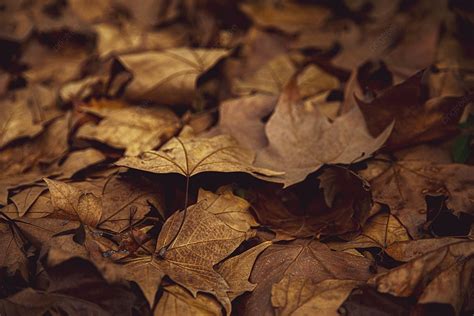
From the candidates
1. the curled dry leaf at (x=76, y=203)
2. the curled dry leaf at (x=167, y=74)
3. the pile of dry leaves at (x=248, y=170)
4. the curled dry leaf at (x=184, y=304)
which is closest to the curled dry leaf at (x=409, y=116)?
the pile of dry leaves at (x=248, y=170)

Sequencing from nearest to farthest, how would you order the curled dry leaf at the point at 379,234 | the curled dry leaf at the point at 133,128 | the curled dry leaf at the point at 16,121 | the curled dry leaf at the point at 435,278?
the curled dry leaf at the point at 435,278
the curled dry leaf at the point at 379,234
the curled dry leaf at the point at 133,128
the curled dry leaf at the point at 16,121

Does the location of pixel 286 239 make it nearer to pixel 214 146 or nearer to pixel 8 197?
pixel 214 146

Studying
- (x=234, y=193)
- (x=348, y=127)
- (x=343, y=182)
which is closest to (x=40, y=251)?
(x=234, y=193)

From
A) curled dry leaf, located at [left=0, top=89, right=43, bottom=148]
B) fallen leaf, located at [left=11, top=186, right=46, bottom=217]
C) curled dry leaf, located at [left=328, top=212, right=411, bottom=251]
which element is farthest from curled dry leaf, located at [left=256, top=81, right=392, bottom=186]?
curled dry leaf, located at [left=0, top=89, right=43, bottom=148]

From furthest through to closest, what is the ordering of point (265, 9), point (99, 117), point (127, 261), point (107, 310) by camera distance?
point (265, 9)
point (99, 117)
point (127, 261)
point (107, 310)

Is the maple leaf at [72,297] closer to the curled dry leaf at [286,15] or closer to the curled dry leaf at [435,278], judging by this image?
the curled dry leaf at [435,278]

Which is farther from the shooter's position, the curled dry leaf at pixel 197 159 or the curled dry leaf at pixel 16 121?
the curled dry leaf at pixel 16 121
